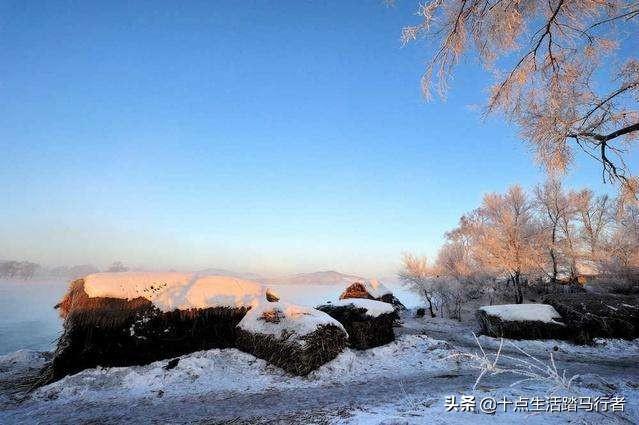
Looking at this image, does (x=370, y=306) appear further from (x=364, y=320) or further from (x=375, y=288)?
(x=375, y=288)

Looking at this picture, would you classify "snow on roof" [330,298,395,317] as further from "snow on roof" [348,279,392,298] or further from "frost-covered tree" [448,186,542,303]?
"frost-covered tree" [448,186,542,303]

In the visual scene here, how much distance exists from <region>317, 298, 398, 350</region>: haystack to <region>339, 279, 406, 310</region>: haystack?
10.0m

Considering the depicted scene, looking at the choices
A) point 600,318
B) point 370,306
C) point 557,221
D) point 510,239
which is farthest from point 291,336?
point 557,221

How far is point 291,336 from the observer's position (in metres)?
8.82

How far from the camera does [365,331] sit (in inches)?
446

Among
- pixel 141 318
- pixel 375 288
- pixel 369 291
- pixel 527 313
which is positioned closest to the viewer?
pixel 141 318

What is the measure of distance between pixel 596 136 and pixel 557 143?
0.77 m

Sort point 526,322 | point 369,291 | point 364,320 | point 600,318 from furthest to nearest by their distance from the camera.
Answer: point 369,291
point 526,322
point 600,318
point 364,320

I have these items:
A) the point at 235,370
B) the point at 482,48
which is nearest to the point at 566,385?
the point at 482,48

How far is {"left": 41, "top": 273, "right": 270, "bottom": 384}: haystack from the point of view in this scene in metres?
8.31

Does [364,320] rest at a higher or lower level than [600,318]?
higher

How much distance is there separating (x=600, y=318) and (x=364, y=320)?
10.2 meters

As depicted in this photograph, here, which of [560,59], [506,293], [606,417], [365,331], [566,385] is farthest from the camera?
[506,293]

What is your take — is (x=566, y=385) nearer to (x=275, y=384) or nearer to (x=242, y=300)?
(x=275, y=384)
